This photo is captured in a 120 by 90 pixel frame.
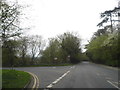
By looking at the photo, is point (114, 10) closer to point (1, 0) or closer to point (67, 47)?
point (1, 0)

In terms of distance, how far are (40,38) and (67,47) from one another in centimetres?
1131

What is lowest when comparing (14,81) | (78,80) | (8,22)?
(78,80)

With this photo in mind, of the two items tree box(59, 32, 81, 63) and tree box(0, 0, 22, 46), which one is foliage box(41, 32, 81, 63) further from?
tree box(0, 0, 22, 46)

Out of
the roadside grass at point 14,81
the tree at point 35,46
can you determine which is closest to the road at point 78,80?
the roadside grass at point 14,81

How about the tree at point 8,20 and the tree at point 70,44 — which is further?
the tree at point 70,44

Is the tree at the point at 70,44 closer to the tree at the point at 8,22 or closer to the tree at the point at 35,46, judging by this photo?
the tree at the point at 35,46

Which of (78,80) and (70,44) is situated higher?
(70,44)

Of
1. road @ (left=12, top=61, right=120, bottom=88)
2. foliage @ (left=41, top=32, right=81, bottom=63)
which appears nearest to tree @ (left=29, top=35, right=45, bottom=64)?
foliage @ (left=41, top=32, right=81, bottom=63)

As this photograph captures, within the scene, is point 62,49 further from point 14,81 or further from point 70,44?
point 14,81

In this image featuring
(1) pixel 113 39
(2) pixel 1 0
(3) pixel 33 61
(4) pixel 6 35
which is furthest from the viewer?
(3) pixel 33 61

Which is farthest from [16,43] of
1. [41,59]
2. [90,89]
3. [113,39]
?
[41,59]

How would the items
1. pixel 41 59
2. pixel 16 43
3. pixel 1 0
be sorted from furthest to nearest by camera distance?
pixel 41 59 < pixel 16 43 < pixel 1 0

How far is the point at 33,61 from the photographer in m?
81.2

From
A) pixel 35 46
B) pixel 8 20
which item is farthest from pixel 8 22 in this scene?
pixel 35 46
